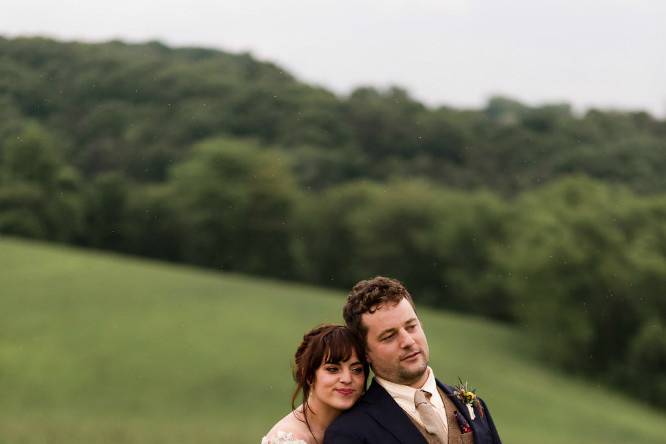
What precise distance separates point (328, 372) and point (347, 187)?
68.7 m

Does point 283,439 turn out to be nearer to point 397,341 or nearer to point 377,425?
point 377,425

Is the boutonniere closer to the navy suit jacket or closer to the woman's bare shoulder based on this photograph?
the navy suit jacket

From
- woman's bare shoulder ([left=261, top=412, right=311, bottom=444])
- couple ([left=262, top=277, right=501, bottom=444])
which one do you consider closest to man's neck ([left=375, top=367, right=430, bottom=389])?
couple ([left=262, top=277, right=501, bottom=444])

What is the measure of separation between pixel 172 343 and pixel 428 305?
28.3 metres

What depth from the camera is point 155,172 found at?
246ft

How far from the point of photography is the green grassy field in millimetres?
26969

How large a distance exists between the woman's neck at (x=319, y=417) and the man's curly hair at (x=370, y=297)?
1.29 feet

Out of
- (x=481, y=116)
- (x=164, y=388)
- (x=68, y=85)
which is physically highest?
(x=481, y=116)

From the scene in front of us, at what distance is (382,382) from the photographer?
11.7 ft

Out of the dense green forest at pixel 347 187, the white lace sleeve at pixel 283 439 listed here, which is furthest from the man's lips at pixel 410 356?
the dense green forest at pixel 347 187

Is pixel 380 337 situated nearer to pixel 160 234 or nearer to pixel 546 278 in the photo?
pixel 546 278

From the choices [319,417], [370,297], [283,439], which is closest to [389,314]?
[370,297]

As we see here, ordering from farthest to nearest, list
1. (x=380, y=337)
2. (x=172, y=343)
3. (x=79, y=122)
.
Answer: (x=79, y=122), (x=172, y=343), (x=380, y=337)

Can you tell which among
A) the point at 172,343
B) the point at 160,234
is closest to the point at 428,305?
the point at 160,234
